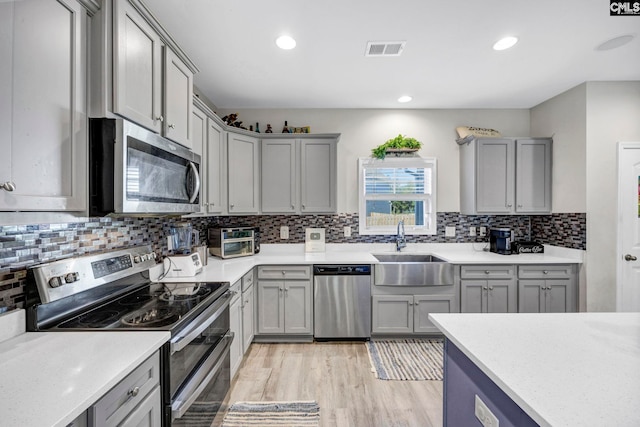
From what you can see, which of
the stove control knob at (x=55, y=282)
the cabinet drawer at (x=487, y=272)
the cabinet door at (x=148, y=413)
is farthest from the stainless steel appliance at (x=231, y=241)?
the cabinet drawer at (x=487, y=272)

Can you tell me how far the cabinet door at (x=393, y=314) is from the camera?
10.2ft

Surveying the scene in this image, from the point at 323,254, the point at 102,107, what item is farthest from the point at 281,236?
the point at 102,107

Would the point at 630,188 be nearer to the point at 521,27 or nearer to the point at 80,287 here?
the point at 521,27

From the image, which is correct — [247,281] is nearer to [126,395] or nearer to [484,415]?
[126,395]

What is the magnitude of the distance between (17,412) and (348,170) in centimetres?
332

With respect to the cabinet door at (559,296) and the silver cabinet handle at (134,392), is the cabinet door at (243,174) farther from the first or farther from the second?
the cabinet door at (559,296)

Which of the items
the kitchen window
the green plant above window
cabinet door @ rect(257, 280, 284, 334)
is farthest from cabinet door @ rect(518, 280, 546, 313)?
cabinet door @ rect(257, 280, 284, 334)

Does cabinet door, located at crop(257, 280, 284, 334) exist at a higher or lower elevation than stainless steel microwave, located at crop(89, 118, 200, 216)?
lower

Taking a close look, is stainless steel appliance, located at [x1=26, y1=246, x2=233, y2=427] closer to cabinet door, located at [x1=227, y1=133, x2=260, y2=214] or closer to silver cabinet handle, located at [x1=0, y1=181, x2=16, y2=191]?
silver cabinet handle, located at [x1=0, y1=181, x2=16, y2=191]

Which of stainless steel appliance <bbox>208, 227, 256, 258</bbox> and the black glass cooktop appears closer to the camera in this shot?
the black glass cooktop

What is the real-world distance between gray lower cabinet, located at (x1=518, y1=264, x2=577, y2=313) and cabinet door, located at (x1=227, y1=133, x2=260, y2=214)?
2956 millimetres

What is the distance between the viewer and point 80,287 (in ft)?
4.75

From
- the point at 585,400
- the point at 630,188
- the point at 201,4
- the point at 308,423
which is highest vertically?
the point at 201,4

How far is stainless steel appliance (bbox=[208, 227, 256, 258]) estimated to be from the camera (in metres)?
3.09
